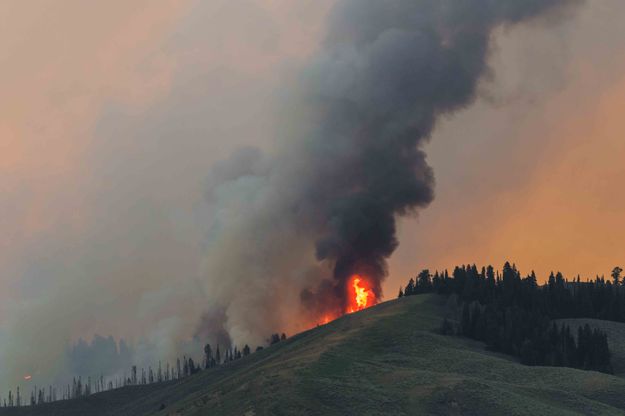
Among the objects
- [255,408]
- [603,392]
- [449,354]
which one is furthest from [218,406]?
[603,392]

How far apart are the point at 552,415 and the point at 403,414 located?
83.6 feet

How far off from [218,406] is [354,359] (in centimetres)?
3439

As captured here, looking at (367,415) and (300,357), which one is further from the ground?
(300,357)

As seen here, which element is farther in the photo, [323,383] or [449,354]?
[449,354]

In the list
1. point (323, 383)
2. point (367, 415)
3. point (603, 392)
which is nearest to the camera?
point (367, 415)

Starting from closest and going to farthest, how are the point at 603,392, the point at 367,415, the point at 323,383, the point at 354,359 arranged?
1. the point at 367,415
2. the point at 323,383
3. the point at 603,392
4. the point at 354,359

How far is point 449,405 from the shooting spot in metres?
150

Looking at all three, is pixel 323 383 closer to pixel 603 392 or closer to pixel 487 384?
pixel 487 384

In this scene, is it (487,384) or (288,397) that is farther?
(487,384)

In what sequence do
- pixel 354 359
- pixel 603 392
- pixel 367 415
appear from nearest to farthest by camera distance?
pixel 367 415
pixel 603 392
pixel 354 359

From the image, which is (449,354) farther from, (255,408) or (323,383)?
(255,408)

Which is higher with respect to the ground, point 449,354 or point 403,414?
point 449,354

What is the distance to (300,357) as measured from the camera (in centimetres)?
18775

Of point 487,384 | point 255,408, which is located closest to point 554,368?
point 487,384
